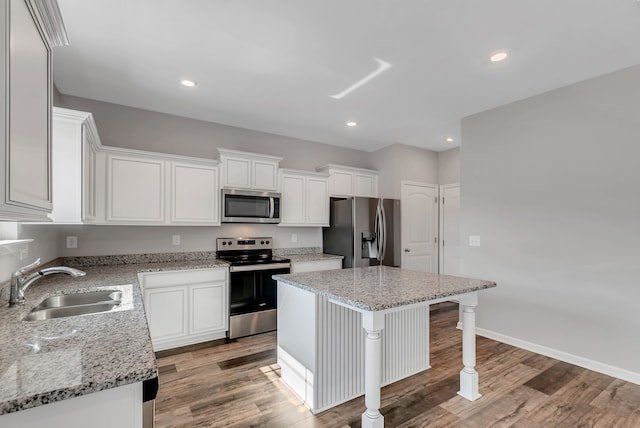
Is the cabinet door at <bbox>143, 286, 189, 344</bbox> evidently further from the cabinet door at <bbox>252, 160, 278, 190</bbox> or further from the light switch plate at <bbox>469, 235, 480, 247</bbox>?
the light switch plate at <bbox>469, 235, 480, 247</bbox>

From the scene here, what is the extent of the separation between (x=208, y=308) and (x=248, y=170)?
5.49 feet

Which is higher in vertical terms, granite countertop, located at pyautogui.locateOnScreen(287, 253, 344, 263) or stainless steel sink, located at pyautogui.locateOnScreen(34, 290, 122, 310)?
stainless steel sink, located at pyautogui.locateOnScreen(34, 290, 122, 310)

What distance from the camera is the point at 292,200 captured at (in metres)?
4.18

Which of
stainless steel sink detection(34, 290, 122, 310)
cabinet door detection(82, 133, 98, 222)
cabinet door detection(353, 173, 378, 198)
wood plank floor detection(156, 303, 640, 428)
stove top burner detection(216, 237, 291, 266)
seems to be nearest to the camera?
stainless steel sink detection(34, 290, 122, 310)

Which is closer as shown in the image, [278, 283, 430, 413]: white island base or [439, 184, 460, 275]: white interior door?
[278, 283, 430, 413]: white island base

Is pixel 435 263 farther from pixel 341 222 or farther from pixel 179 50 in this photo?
pixel 179 50

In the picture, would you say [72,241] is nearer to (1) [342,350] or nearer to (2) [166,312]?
(2) [166,312]

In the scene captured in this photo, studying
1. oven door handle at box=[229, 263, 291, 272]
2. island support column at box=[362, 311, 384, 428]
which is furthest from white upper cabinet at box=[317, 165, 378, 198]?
island support column at box=[362, 311, 384, 428]

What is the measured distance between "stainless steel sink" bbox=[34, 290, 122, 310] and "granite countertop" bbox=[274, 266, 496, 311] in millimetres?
1133

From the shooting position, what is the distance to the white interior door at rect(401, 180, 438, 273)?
490 cm

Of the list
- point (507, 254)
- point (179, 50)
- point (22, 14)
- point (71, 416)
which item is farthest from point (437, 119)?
point (71, 416)

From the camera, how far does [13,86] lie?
89 centimetres

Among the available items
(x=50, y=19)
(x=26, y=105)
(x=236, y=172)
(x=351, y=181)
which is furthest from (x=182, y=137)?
(x=26, y=105)

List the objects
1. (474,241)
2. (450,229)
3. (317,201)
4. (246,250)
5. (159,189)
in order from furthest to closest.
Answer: (450,229)
(317,201)
(246,250)
(474,241)
(159,189)
